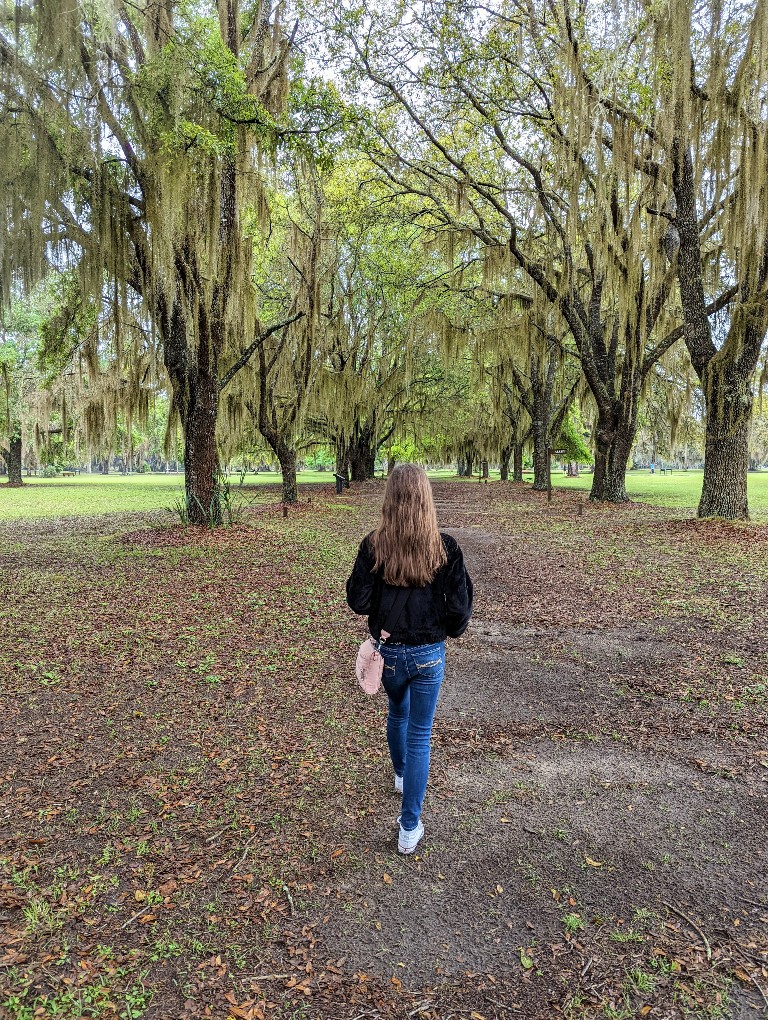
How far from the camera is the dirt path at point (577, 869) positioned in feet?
6.07

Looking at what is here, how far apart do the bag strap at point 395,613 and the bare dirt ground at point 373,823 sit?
0.93 meters

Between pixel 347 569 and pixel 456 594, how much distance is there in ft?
A: 18.6

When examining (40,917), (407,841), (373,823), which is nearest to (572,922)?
(407,841)

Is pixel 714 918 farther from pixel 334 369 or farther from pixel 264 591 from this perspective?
pixel 334 369

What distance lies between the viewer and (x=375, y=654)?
2594mm

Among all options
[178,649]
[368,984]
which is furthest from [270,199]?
[368,984]

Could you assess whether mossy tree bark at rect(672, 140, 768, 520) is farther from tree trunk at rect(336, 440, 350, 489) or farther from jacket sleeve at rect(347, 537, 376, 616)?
tree trunk at rect(336, 440, 350, 489)

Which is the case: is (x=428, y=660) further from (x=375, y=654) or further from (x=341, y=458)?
(x=341, y=458)

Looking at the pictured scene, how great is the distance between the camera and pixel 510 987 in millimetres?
1834

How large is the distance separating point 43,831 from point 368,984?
174cm

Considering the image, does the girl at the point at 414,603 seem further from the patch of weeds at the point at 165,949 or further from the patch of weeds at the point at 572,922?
the patch of weeds at the point at 165,949

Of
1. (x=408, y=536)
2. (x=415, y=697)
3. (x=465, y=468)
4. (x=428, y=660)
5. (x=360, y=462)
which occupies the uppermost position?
(x=360, y=462)

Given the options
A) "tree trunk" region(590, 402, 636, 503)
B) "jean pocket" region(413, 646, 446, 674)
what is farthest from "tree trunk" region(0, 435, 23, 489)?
"jean pocket" region(413, 646, 446, 674)

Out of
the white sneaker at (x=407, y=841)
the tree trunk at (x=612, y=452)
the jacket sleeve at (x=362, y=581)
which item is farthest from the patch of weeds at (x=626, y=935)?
the tree trunk at (x=612, y=452)
